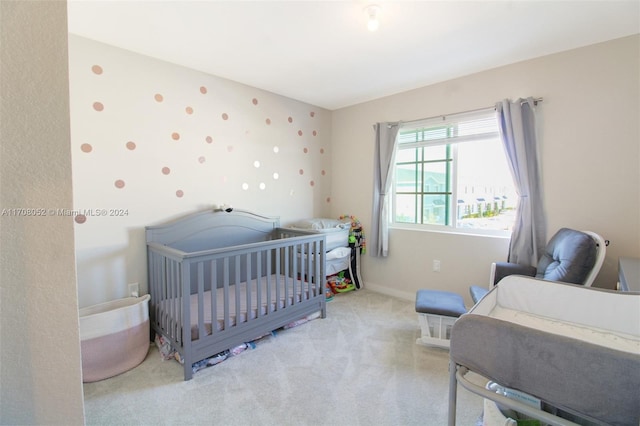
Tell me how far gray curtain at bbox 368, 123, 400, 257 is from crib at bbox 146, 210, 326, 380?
855 millimetres

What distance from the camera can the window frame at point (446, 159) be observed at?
2730 millimetres

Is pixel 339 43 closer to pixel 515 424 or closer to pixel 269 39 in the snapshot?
pixel 269 39

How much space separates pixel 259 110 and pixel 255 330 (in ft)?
7.07

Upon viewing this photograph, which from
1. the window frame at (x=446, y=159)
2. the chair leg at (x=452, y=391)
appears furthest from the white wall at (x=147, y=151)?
the chair leg at (x=452, y=391)

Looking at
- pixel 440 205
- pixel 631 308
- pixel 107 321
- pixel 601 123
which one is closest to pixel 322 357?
pixel 107 321

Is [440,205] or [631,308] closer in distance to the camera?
[631,308]

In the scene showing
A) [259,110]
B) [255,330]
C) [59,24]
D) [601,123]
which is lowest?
[255,330]

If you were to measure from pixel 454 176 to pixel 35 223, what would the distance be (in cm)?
309

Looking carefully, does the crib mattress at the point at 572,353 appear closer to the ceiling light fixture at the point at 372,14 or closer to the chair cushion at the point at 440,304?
the chair cushion at the point at 440,304

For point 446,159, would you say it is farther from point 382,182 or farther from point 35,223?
point 35,223

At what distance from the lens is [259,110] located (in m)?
3.07

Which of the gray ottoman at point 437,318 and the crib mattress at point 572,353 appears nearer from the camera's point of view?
the crib mattress at point 572,353

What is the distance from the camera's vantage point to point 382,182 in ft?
10.9

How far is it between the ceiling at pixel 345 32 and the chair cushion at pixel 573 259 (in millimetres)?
1402
